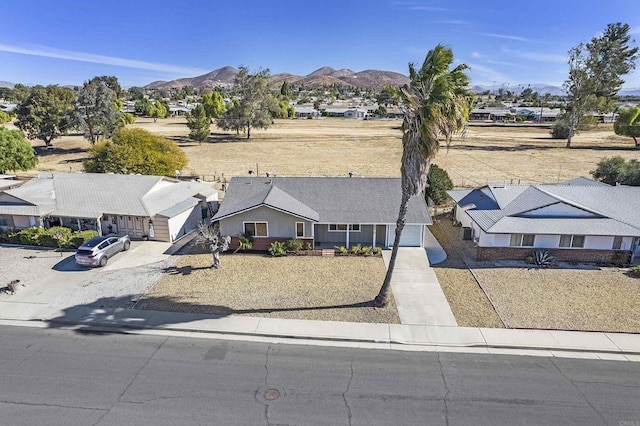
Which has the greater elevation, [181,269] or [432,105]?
[432,105]

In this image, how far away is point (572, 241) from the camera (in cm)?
2372

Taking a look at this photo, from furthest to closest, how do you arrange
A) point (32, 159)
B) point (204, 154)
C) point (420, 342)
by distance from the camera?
1. point (204, 154)
2. point (32, 159)
3. point (420, 342)

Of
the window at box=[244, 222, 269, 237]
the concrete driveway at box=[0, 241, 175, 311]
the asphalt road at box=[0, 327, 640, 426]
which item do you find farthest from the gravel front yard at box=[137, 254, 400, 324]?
the asphalt road at box=[0, 327, 640, 426]

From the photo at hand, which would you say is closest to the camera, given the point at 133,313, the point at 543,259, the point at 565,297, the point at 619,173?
the point at 133,313

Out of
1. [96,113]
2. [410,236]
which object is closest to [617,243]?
[410,236]

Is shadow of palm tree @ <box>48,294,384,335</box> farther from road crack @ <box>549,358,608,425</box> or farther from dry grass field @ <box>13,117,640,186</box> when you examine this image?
dry grass field @ <box>13,117,640,186</box>

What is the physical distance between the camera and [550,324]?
56.0ft

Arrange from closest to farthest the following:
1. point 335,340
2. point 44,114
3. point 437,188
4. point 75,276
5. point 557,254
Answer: point 335,340 < point 75,276 < point 557,254 < point 437,188 < point 44,114

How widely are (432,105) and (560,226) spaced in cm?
1424

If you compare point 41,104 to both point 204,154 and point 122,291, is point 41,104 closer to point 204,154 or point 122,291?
point 204,154

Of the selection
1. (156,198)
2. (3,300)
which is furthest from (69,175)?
(3,300)

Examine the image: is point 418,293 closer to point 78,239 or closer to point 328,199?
point 328,199

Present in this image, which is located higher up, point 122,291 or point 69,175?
point 69,175

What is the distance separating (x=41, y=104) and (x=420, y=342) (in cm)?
7776
